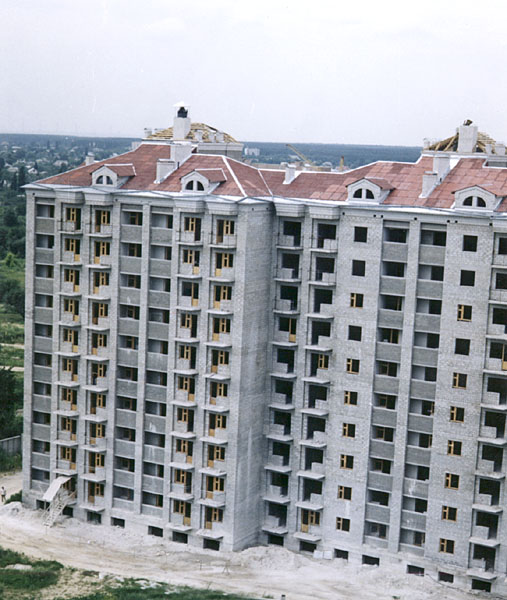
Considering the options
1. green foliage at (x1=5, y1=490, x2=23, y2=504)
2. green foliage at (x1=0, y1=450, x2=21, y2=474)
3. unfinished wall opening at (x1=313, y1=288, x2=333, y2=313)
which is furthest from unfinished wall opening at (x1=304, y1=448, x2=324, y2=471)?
green foliage at (x1=0, y1=450, x2=21, y2=474)

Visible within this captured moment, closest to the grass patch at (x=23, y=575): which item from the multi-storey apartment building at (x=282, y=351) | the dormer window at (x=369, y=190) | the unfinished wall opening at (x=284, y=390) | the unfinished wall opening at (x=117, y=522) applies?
the unfinished wall opening at (x=117, y=522)

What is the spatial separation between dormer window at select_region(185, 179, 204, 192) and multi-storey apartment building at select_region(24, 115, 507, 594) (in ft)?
0.31

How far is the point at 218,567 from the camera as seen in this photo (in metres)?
67.3

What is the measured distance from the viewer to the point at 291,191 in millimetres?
70875

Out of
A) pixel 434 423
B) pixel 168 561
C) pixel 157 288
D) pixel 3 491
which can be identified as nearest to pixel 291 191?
pixel 157 288

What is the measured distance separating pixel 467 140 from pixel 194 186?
19.1 metres

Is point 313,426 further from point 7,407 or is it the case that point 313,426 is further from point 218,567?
point 7,407

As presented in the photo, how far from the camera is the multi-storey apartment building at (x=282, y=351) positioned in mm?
64625

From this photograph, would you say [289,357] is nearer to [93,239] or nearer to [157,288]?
[157,288]

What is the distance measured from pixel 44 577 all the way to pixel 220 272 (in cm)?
2246

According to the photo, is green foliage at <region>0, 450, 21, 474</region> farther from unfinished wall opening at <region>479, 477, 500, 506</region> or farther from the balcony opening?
unfinished wall opening at <region>479, 477, 500, 506</region>

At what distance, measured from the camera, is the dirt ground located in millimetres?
64562

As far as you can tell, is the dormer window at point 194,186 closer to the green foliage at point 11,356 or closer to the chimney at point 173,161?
the chimney at point 173,161

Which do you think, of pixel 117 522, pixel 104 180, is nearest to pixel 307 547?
pixel 117 522
